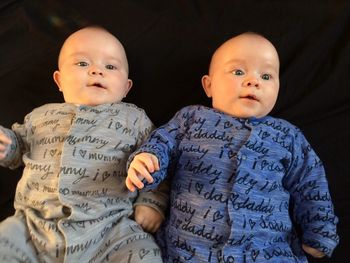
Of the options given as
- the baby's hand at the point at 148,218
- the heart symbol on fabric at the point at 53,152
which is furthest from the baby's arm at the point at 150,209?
the heart symbol on fabric at the point at 53,152

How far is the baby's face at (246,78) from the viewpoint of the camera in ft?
3.83

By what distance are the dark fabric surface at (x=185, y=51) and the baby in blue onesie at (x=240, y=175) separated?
14 centimetres

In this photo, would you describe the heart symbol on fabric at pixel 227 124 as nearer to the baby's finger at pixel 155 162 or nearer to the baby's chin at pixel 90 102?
the baby's finger at pixel 155 162

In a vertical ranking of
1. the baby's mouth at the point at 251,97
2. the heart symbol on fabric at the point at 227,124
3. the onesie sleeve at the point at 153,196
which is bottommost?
the onesie sleeve at the point at 153,196

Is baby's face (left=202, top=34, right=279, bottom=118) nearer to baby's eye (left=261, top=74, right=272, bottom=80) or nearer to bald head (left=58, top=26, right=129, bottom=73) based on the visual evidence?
baby's eye (left=261, top=74, right=272, bottom=80)

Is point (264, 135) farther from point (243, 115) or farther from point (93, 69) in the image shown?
point (93, 69)

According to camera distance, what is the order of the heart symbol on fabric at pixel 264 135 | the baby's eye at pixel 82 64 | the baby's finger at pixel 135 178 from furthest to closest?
the baby's eye at pixel 82 64 → the heart symbol on fabric at pixel 264 135 → the baby's finger at pixel 135 178

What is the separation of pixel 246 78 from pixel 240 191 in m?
0.29

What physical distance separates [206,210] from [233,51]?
0.42m

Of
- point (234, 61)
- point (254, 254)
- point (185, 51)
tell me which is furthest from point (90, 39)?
point (254, 254)

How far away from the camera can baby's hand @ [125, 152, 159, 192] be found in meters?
1.01

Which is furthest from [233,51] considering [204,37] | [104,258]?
[104,258]

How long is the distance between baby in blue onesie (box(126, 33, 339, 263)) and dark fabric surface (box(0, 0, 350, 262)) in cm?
14

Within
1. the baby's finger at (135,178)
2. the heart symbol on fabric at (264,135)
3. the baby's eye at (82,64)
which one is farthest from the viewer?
the baby's eye at (82,64)
